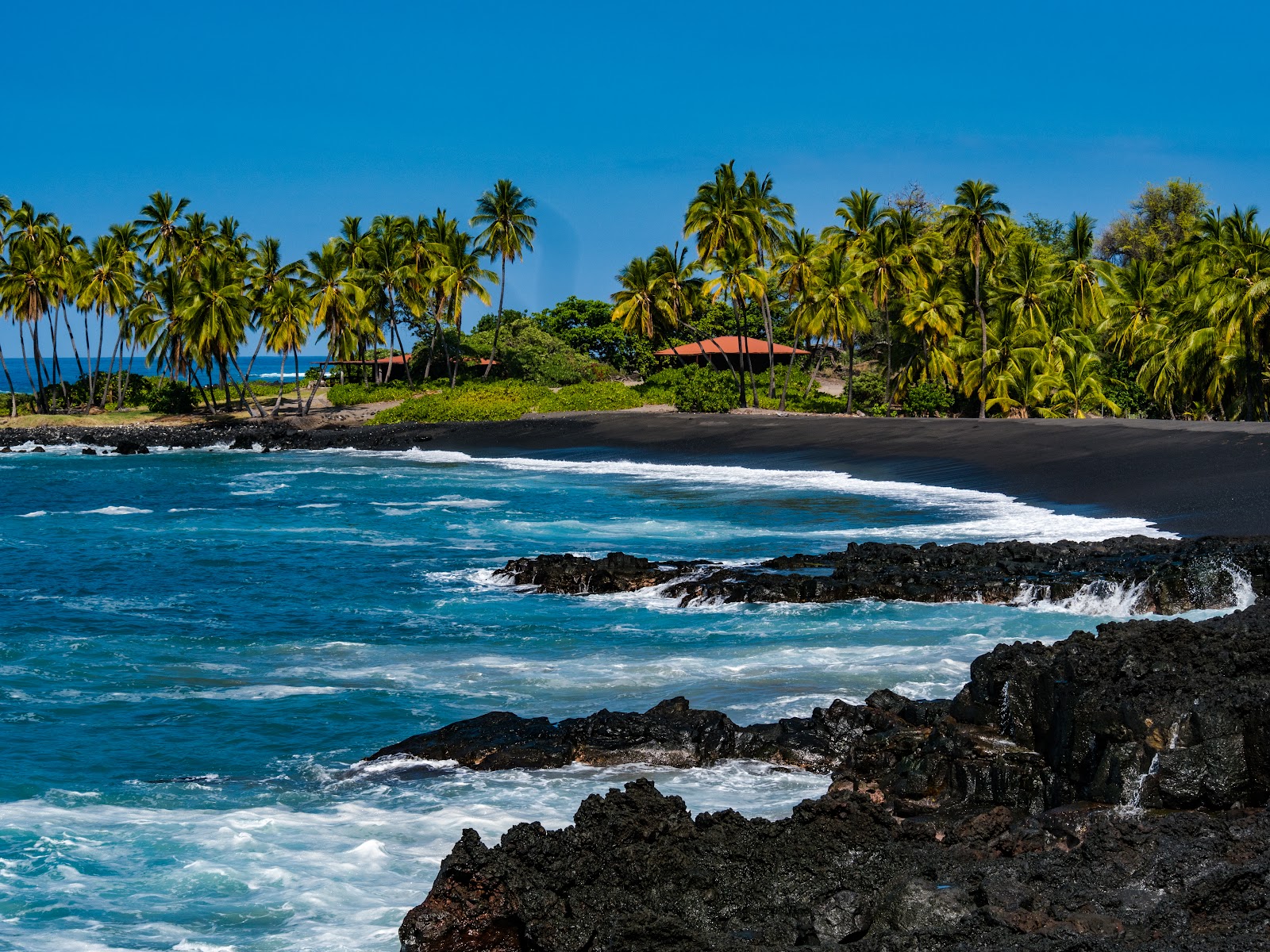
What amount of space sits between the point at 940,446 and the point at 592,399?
25794 millimetres

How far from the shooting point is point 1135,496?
→ 1044 inches

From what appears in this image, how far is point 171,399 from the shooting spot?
228 feet

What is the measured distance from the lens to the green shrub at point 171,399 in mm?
69500

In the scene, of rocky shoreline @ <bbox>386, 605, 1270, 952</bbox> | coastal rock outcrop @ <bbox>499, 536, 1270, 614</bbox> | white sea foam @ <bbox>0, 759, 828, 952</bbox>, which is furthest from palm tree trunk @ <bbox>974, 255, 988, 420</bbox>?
white sea foam @ <bbox>0, 759, 828, 952</bbox>

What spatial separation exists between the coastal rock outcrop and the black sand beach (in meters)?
4.08

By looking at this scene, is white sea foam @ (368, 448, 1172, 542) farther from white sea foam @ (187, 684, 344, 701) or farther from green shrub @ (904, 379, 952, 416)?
green shrub @ (904, 379, 952, 416)

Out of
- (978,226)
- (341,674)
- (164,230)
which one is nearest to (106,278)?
(164,230)

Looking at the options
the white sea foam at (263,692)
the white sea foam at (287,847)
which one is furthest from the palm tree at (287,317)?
the white sea foam at (287,847)

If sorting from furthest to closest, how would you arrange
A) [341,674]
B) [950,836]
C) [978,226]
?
[978,226] → [341,674] → [950,836]

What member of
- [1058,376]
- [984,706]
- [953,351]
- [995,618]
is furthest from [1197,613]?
[953,351]

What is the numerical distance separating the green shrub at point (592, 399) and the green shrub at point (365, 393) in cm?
1039

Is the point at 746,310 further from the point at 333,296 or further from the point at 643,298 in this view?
the point at 333,296

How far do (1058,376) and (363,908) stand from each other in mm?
47635

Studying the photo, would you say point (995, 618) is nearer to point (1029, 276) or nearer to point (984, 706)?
point (984, 706)
